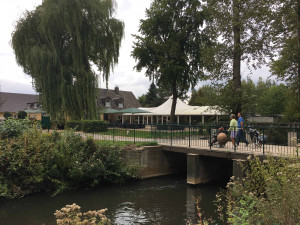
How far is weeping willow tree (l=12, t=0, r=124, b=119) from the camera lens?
2227 centimetres

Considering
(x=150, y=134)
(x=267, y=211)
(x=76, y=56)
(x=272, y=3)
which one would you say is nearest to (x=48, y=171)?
(x=150, y=134)

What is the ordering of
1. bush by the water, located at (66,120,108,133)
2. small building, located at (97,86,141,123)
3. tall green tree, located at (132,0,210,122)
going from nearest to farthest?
bush by the water, located at (66,120,108,133)
tall green tree, located at (132,0,210,122)
small building, located at (97,86,141,123)

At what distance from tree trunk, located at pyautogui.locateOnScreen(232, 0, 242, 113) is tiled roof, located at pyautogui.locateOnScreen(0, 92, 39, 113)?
50167mm

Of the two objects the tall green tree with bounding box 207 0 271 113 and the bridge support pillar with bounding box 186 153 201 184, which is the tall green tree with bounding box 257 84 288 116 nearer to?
the tall green tree with bounding box 207 0 271 113

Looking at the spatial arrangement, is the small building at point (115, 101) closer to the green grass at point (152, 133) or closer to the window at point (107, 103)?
the window at point (107, 103)

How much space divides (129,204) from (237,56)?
1385cm

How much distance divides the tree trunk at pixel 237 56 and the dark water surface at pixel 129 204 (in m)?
7.39

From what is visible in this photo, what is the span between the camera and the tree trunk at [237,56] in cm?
1817

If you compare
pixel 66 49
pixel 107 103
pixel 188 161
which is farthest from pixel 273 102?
pixel 188 161

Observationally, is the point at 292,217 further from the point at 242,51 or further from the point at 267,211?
the point at 242,51

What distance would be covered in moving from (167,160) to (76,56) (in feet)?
42.2

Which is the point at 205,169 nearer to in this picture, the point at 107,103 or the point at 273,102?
the point at 107,103

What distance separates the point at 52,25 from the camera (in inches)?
869

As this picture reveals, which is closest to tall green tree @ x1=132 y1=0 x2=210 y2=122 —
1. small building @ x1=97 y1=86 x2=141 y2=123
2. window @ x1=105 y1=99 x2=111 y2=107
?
small building @ x1=97 y1=86 x2=141 y2=123
